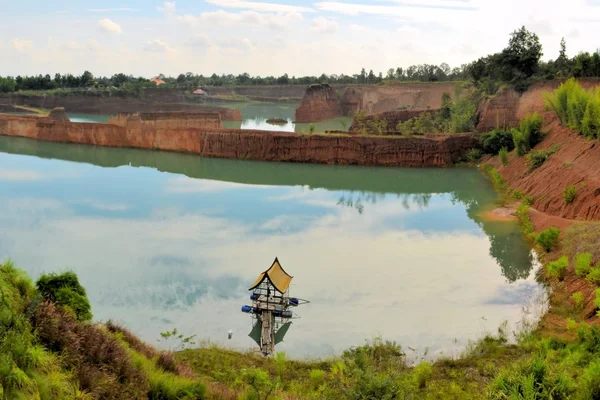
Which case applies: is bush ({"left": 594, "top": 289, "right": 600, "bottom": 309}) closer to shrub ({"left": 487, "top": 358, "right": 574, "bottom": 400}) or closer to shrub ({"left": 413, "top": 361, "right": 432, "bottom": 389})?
shrub ({"left": 413, "top": 361, "right": 432, "bottom": 389})

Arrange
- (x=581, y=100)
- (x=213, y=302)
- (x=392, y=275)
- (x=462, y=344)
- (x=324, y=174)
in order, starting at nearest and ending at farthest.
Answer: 1. (x=462, y=344)
2. (x=213, y=302)
3. (x=392, y=275)
4. (x=581, y=100)
5. (x=324, y=174)

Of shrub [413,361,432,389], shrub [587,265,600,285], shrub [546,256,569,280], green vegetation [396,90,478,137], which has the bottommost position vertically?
shrub [413,361,432,389]

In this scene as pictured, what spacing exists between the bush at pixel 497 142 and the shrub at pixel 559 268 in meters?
18.8

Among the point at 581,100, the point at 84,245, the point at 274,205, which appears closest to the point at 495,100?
the point at 581,100

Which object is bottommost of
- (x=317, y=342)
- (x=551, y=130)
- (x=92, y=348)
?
(x=317, y=342)

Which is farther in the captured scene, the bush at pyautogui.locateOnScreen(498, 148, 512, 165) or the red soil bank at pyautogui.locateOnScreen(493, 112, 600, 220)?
the bush at pyautogui.locateOnScreen(498, 148, 512, 165)

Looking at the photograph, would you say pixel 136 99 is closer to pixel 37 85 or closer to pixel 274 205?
pixel 37 85

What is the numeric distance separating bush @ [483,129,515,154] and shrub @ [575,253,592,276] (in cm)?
1956

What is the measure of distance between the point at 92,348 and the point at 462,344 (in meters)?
7.23

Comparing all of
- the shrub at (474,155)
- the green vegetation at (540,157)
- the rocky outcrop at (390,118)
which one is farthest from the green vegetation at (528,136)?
the rocky outcrop at (390,118)

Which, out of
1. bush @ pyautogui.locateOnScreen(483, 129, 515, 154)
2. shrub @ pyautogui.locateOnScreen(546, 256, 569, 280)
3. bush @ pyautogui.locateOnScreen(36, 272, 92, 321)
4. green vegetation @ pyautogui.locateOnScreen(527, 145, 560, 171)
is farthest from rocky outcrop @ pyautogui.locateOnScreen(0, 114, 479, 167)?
bush @ pyautogui.locateOnScreen(36, 272, 92, 321)

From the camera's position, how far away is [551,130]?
2906cm

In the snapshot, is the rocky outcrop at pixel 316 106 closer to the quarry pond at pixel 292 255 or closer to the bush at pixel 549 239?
the quarry pond at pixel 292 255

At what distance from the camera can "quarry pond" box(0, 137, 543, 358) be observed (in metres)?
12.2
